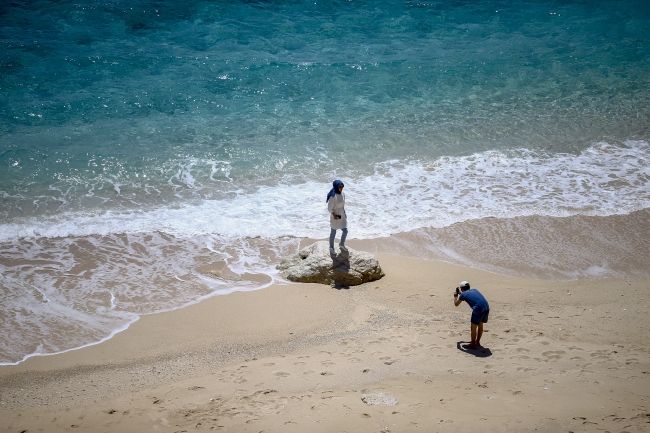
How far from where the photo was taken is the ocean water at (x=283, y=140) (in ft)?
32.1

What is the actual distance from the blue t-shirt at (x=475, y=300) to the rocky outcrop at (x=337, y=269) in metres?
1.98

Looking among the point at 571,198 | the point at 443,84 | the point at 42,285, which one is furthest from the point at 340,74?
the point at 42,285

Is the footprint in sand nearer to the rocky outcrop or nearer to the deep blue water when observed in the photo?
the rocky outcrop

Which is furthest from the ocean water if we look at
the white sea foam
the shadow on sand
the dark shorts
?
the dark shorts

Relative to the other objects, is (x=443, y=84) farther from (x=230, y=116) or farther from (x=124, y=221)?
(x=124, y=221)

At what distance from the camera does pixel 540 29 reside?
21609mm

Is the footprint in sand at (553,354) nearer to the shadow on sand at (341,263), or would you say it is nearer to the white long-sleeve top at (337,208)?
the shadow on sand at (341,263)

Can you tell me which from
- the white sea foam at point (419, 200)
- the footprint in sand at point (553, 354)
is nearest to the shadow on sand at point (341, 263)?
the white sea foam at point (419, 200)

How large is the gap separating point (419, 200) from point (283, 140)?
451 cm

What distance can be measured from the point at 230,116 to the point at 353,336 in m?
9.76

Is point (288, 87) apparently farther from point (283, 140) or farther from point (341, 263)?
point (341, 263)

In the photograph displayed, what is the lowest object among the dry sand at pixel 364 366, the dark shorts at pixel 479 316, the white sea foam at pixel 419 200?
the dry sand at pixel 364 366

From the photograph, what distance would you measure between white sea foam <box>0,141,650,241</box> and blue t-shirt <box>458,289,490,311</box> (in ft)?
11.3

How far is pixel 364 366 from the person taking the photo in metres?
6.95
